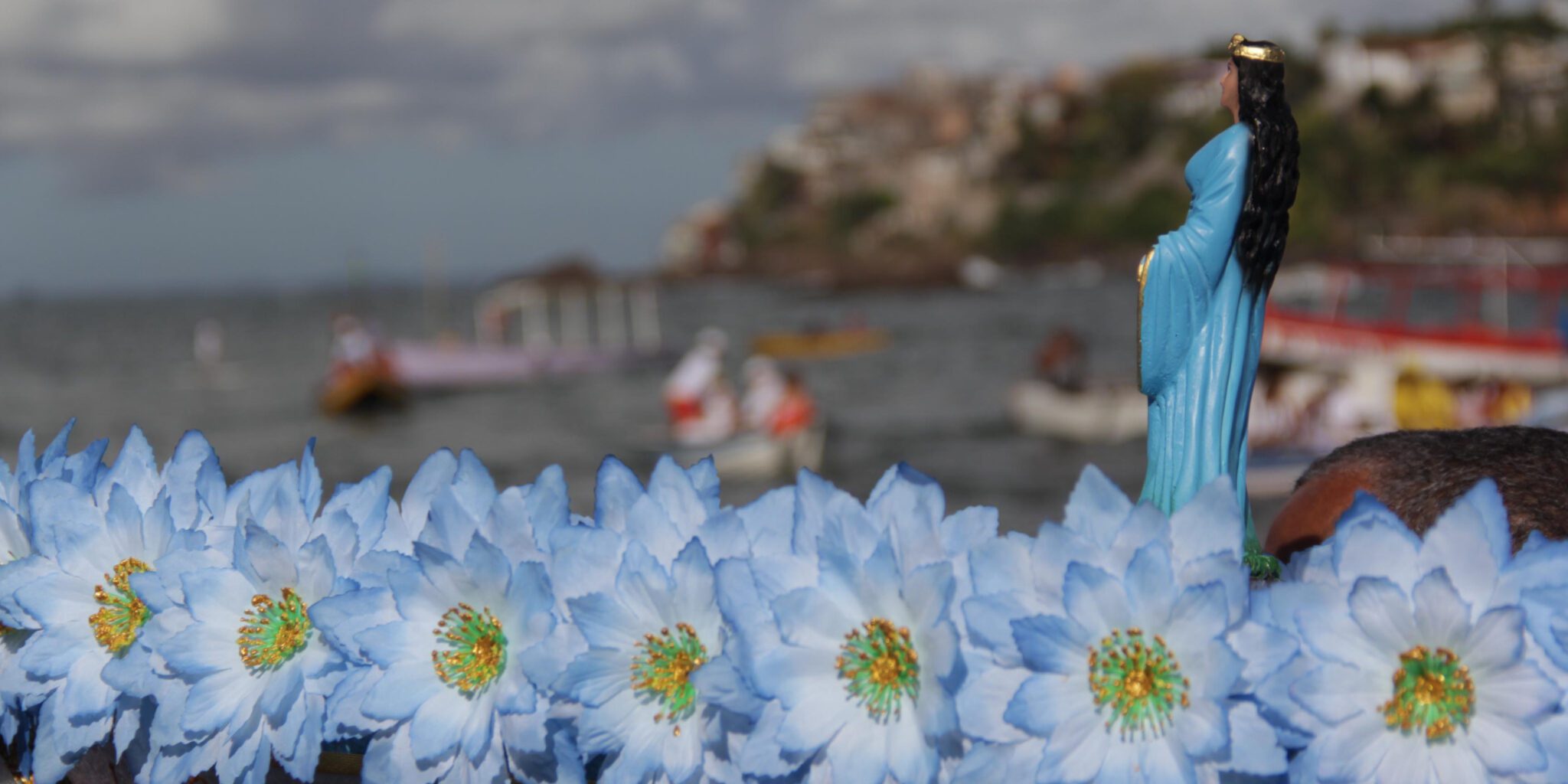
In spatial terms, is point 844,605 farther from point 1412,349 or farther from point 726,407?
point 1412,349

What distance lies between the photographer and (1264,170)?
7.74ft

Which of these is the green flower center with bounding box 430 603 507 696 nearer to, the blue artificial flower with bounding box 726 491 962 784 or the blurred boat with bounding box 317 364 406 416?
the blue artificial flower with bounding box 726 491 962 784

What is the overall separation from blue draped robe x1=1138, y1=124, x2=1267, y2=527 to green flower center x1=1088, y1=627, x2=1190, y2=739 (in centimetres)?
62

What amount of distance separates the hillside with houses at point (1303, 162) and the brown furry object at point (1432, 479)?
11960 centimetres

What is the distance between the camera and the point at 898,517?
6.40ft

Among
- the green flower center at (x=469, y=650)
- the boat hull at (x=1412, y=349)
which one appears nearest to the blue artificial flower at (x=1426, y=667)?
the green flower center at (x=469, y=650)

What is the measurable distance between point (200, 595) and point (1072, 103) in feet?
596

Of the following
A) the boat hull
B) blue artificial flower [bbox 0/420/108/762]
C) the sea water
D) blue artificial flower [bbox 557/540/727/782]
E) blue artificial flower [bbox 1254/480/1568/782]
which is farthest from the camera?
the sea water

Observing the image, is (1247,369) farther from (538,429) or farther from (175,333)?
(175,333)

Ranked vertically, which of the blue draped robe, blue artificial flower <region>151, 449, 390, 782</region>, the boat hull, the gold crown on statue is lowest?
the boat hull

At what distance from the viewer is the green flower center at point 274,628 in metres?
2.21

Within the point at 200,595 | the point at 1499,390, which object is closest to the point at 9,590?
the point at 200,595

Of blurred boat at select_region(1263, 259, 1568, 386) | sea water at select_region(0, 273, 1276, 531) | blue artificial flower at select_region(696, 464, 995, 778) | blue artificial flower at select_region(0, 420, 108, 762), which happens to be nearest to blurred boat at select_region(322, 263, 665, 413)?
sea water at select_region(0, 273, 1276, 531)

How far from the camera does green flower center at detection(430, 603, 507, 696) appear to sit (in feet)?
6.81
